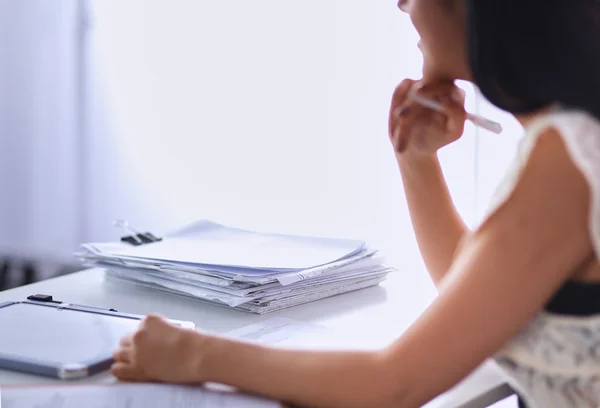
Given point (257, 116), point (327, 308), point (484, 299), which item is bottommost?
point (327, 308)

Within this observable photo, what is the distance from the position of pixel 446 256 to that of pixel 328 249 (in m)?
0.33

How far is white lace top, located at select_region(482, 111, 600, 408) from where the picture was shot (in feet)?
1.87

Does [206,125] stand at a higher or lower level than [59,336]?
higher

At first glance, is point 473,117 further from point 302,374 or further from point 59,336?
point 59,336

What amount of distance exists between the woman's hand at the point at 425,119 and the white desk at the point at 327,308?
236mm

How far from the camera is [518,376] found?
2.15 feet

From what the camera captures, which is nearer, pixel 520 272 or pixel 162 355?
pixel 520 272

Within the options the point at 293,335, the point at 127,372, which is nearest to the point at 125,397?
the point at 127,372

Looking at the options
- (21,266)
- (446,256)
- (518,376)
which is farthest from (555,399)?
(21,266)

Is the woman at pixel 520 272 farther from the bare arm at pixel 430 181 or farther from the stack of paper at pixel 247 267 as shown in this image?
the stack of paper at pixel 247 267

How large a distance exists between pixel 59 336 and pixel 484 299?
1.66 feet

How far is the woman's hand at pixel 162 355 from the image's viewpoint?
0.69m

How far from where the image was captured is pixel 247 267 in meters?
1.04

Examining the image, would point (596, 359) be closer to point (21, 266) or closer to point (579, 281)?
point (579, 281)
